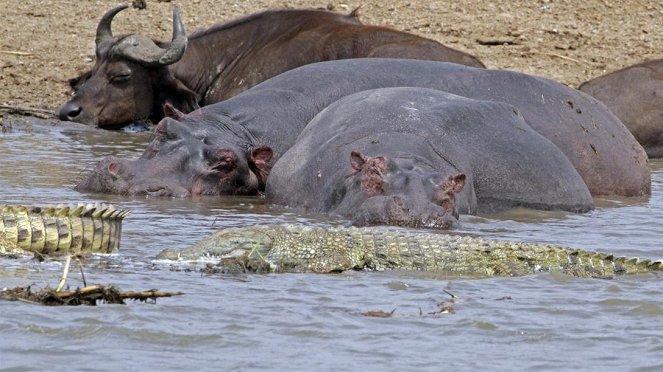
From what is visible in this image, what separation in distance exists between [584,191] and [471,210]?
1.28 m

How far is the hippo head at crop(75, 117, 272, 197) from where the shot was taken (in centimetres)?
998

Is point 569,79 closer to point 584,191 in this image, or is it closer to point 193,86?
point 193,86

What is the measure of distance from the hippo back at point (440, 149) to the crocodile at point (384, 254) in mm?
1969

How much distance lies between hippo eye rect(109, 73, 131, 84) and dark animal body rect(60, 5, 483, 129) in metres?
0.01

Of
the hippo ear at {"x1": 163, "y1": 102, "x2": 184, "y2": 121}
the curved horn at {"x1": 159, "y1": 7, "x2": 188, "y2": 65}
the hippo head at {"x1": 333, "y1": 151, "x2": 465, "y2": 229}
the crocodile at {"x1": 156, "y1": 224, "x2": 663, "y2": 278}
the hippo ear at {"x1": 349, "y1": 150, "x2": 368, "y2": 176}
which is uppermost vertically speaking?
the curved horn at {"x1": 159, "y1": 7, "x2": 188, "y2": 65}

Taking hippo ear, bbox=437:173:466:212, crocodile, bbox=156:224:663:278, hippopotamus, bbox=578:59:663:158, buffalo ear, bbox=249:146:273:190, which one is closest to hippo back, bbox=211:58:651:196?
buffalo ear, bbox=249:146:273:190

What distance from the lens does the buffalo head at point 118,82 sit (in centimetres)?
1483

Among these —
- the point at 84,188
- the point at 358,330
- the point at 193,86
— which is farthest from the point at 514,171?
the point at 193,86

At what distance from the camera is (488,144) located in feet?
31.9

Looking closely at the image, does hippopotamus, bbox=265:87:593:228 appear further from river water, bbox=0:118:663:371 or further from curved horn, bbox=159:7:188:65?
curved horn, bbox=159:7:188:65

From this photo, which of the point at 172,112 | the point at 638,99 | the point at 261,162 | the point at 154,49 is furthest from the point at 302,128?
the point at 638,99

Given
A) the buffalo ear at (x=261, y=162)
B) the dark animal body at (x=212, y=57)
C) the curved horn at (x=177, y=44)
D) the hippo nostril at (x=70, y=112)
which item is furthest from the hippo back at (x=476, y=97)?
the hippo nostril at (x=70, y=112)

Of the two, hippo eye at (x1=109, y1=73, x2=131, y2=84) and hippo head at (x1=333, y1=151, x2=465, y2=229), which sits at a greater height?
hippo eye at (x1=109, y1=73, x2=131, y2=84)

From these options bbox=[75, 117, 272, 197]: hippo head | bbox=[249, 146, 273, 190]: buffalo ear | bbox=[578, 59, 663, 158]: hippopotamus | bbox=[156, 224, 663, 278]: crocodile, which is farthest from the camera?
bbox=[578, 59, 663, 158]: hippopotamus
